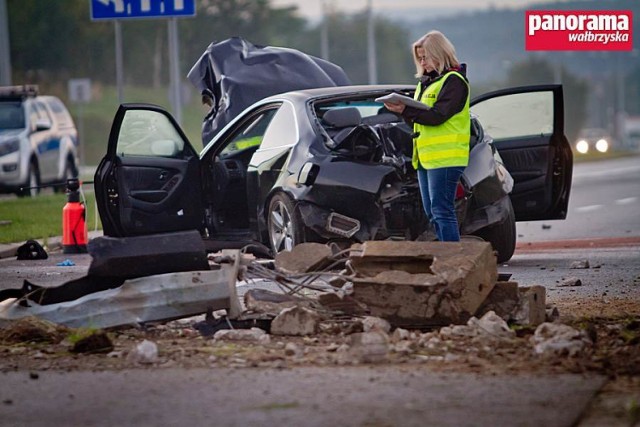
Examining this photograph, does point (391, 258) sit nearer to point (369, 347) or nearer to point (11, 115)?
point (369, 347)

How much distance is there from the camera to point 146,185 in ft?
42.3

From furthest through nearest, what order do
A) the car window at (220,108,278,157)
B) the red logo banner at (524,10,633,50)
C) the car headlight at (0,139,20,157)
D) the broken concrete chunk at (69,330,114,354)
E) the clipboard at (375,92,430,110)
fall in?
the car headlight at (0,139,20,157)
the red logo banner at (524,10,633,50)
the car window at (220,108,278,157)
the clipboard at (375,92,430,110)
the broken concrete chunk at (69,330,114,354)

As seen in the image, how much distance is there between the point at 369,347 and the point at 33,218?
15.1 meters

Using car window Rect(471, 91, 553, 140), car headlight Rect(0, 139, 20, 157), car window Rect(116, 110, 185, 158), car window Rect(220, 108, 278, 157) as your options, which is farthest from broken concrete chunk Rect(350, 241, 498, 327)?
car headlight Rect(0, 139, 20, 157)

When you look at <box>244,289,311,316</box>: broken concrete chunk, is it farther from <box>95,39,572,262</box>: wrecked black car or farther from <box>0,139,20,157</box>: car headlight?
<box>0,139,20,157</box>: car headlight

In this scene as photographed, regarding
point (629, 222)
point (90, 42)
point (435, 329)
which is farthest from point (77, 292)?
point (90, 42)

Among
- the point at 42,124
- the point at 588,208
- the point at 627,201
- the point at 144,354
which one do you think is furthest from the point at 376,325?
the point at 42,124

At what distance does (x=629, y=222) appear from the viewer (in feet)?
67.5

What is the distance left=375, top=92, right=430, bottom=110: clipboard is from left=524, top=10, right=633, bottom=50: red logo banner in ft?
28.8

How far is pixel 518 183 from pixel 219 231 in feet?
8.36

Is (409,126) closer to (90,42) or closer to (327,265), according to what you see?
(327,265)

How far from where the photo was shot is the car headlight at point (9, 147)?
27.8 m

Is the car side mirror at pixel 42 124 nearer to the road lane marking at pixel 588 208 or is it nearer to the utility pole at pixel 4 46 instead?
the utility pole at pixel 4 46

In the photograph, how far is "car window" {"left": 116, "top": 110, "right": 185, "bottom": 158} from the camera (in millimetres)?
12750
